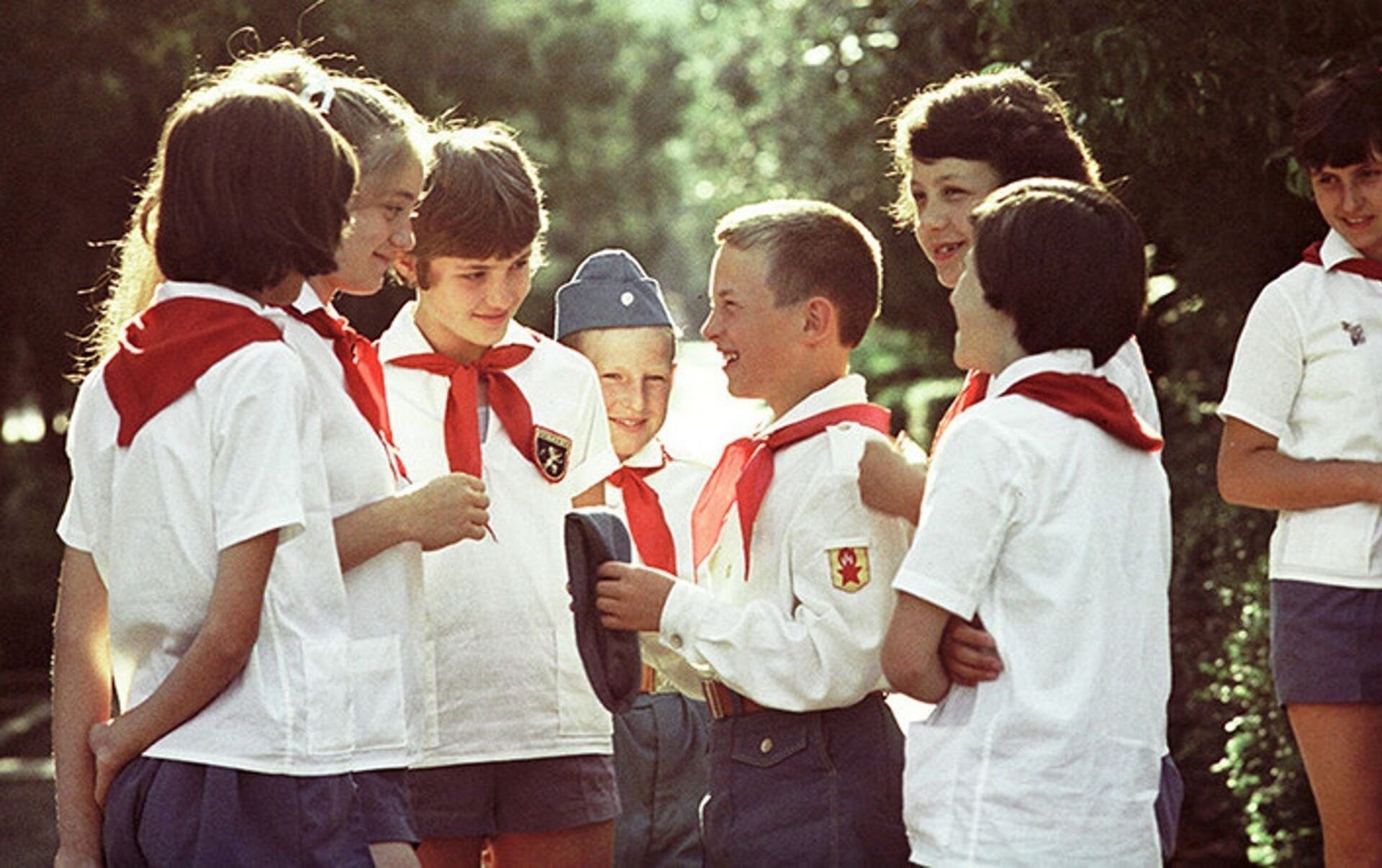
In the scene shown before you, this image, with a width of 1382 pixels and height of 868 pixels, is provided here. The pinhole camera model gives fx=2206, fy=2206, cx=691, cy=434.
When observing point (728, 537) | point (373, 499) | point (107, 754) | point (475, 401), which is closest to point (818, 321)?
point (728, 537)

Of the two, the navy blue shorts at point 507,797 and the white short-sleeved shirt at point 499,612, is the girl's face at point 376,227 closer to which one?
the white short-sleeved shirt at point 499,612

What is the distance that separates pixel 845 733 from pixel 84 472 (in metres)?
1.38

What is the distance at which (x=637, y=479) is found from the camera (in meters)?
5.11

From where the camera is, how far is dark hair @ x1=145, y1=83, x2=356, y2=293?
331 cm

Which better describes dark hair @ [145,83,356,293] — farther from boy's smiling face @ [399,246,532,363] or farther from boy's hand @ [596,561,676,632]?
boy's smiling face @ [399,246,532,363]

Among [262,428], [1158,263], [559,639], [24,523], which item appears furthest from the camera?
[24,523]

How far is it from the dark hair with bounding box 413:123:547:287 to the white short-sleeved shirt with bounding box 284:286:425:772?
78 cm

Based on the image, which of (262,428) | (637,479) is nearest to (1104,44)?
(637,479)

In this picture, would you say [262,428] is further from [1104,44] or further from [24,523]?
[24,523]

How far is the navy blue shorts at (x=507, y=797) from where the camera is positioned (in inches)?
171

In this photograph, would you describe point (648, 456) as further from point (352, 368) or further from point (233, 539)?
point (233, 539)

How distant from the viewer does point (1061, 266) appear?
11.5ft

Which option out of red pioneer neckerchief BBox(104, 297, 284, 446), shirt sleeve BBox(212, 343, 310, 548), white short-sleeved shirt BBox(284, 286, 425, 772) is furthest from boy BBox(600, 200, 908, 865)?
red pioneer neckerchief BBox(104, 297, 284, 446)

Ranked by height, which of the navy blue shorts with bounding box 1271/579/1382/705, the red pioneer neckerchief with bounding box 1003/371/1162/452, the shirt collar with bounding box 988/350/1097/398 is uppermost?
the shirt collar with bounding box 988/350/1097/398
